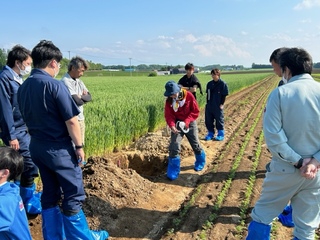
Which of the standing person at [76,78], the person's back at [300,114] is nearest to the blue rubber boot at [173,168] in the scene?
the standing person at [76,78]

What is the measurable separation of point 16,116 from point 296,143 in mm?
3255

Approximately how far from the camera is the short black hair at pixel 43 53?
114 inches

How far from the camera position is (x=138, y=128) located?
827 centimetres

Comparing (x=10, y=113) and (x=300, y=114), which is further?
(x=10, y=113)

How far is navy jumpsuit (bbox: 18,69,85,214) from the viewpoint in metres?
2.85

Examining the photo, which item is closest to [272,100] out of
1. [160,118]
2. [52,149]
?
[52,149]

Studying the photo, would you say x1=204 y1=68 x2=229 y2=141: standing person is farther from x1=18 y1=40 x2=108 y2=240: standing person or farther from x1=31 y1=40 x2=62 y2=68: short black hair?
x1=31 y1=40 x2=62 y2=68: short black hair

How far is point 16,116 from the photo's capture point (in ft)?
12.5

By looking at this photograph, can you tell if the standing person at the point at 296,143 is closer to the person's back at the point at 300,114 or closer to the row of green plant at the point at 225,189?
the person's back at the point at 300,114

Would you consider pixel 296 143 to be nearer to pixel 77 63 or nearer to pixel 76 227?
pixel 76 227

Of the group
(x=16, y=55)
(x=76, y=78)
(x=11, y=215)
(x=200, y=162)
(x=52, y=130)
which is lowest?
(x=200, y=162)

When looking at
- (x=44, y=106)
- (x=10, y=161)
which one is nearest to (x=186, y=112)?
(x=44, y=106)

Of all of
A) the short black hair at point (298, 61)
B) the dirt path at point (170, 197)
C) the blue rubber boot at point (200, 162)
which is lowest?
the dirt path at point (170, 197)

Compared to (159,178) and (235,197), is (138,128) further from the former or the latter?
(235,197)
